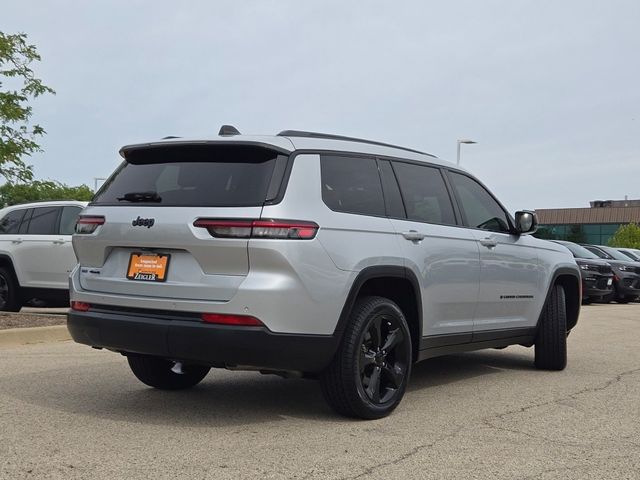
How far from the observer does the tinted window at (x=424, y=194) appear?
20.2 ft

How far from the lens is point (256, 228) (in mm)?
4863

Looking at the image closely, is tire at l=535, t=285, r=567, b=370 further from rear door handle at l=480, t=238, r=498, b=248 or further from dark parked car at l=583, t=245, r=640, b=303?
dark parked car at l=583, t=245, r=640, b=303

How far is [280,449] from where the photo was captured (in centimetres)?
462

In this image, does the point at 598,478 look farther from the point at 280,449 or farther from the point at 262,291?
the point at 262,291

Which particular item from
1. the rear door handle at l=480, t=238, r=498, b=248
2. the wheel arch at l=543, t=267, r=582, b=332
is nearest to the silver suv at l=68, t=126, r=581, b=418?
the rear door handle at l=480, t=238, r=498, b=248

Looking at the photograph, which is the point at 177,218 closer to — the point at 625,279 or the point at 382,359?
the point at 382,359

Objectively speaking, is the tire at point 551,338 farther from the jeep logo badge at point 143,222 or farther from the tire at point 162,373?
the jeep logo badge at point 143,222

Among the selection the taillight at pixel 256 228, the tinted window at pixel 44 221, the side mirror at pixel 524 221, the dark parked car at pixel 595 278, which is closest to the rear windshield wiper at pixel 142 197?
the taillight at pixel 256 228

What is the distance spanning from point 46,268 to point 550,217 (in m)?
89.4

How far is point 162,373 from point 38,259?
6.61m

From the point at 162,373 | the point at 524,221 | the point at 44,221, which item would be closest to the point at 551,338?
the point at 524,221

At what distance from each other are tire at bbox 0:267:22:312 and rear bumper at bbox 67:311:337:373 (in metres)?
7.74

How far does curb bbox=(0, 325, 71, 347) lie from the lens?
30.1 feet

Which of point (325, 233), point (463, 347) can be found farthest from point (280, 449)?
point (463, 347)
